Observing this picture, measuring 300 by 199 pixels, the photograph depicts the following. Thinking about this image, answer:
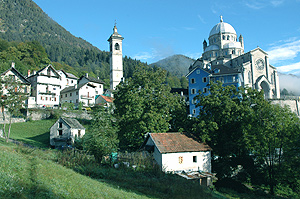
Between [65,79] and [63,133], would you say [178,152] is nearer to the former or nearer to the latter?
[63,133]

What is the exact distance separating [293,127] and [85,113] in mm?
38271

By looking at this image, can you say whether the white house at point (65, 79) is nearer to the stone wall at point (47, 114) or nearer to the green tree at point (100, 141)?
the stone wall at point (47, 114)

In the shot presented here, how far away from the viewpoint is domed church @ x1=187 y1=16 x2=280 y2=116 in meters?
52.9

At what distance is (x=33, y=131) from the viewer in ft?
139

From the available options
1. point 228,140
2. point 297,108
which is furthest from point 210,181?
point 297,108

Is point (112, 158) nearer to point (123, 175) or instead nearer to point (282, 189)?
point (123, 175)

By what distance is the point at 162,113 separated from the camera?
31.8 m

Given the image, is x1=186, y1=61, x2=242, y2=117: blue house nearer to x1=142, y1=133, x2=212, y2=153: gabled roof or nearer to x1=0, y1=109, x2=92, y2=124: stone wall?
x1=0, y1=109, x2=92, y2=124: stone wall

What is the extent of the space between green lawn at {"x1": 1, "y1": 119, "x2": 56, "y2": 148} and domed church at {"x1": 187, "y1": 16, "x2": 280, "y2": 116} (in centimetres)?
2800

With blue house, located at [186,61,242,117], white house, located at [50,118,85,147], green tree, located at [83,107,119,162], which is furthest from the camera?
blue house, located at [186,61,242,117]

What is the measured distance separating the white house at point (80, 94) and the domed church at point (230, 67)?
2685 centimetres

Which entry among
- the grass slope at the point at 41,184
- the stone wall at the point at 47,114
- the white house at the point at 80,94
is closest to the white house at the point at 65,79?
the white house at the point at 80,94

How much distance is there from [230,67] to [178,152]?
192ft

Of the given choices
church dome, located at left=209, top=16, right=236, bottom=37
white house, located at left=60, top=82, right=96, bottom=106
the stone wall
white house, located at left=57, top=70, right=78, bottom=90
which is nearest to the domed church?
church dome, located at left=209, top=16, right=236, bottom=37
